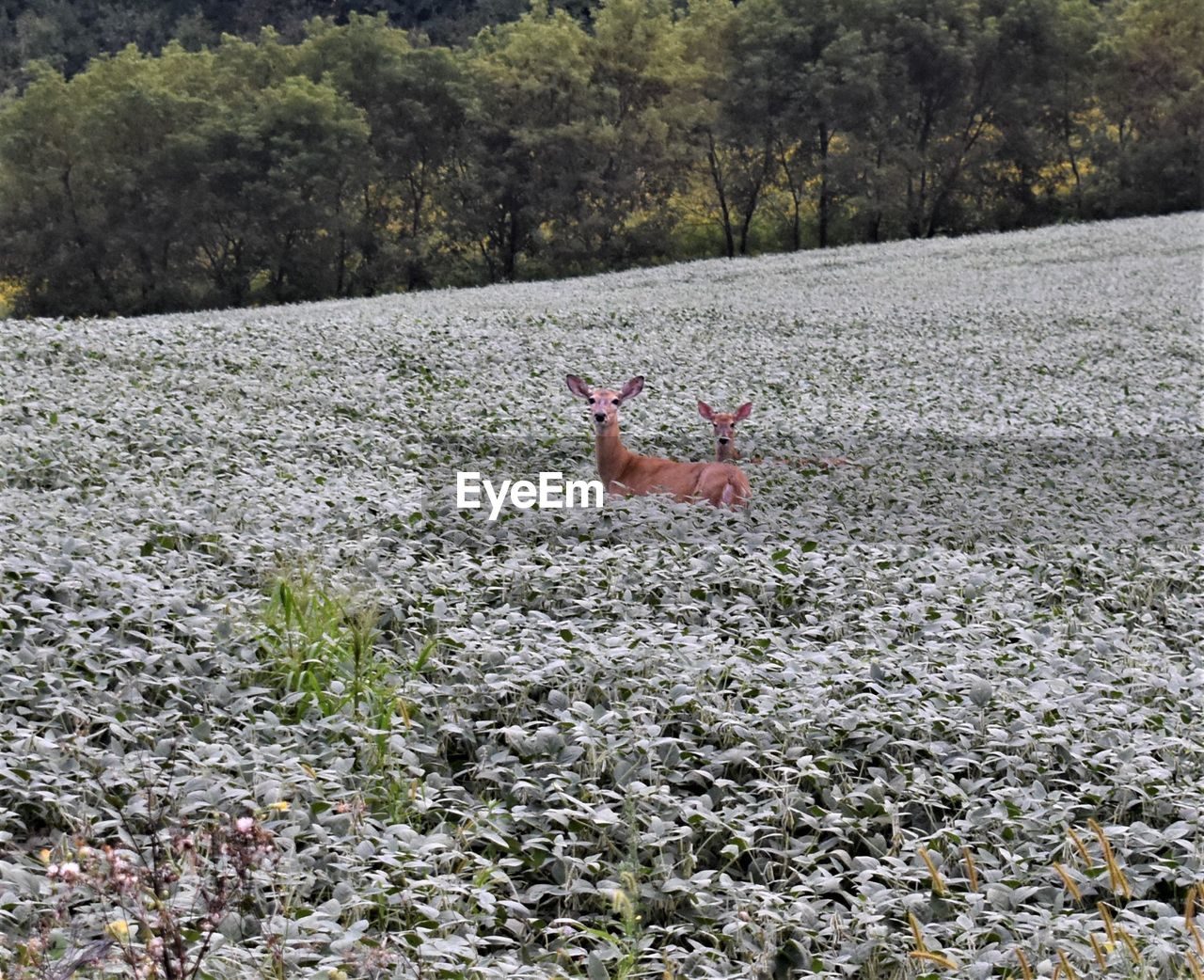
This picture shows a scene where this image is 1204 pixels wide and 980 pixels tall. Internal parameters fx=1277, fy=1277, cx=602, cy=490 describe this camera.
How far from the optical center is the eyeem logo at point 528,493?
10516 mm

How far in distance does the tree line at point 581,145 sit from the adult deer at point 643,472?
145ft

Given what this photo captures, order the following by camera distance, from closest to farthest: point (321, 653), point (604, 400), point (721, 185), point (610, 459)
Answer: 1. point (321, 653)
2. point (604, 400)
3. point (610, 459)
4. point (721, 185)

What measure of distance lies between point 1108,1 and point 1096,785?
70.5 meters

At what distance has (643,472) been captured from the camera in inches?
449

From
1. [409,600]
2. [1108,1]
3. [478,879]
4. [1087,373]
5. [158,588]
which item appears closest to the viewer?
[478,879]

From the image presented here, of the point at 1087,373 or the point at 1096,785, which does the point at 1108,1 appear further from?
the point at 1096,785

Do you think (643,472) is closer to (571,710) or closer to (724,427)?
(724,427)

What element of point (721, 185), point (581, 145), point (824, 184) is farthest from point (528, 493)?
point (721, 185)

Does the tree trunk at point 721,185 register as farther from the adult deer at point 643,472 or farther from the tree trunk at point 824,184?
the adult deer at point 643,472

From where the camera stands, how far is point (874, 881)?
5055 millimetres

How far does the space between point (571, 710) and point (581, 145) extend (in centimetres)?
5359

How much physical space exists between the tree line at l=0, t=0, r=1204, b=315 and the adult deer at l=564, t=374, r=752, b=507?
145 feet

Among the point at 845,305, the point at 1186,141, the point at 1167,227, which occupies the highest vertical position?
the point at 1186,141

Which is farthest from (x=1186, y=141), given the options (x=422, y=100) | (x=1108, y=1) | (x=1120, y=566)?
(x=1120, y=566)
